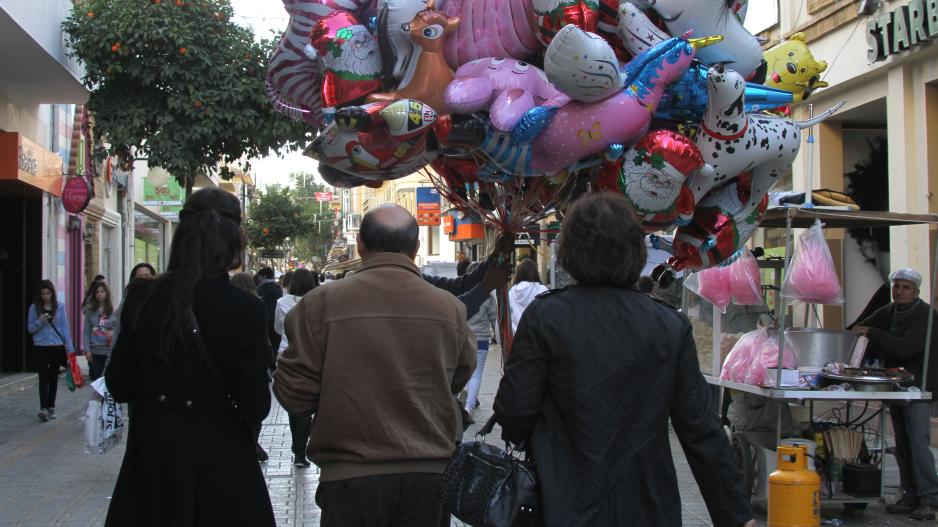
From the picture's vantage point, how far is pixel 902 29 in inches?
426

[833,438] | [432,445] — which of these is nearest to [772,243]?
[833,438]

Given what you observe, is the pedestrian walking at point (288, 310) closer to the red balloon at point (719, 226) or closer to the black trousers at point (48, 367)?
the black trousers at point (48, 367)

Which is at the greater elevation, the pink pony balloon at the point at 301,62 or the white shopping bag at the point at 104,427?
the pink pony balloon at the point at 301,62

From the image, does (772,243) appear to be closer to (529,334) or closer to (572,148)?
(572,148)

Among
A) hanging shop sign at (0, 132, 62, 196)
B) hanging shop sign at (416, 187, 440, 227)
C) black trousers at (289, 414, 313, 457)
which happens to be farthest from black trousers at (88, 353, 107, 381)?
hanging shop sign at (416, 187, 440, 227)

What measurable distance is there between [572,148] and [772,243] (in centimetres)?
1065

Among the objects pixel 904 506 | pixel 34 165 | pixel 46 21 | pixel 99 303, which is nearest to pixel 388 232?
pixel 904 506

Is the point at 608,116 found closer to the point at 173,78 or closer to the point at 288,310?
the point at 288,310

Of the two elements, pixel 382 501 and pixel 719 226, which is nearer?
pixel 382 501

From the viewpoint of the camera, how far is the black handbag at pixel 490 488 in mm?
2988

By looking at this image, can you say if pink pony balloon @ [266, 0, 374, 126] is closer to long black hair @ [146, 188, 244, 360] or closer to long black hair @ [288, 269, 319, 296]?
long black hair @ [146, 188, 244, 360]

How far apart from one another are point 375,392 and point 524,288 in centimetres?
705

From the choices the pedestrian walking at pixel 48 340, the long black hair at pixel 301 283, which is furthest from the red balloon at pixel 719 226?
the pedestrian walking at pixel 48 340

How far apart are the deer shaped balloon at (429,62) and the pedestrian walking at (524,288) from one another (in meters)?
5.31
